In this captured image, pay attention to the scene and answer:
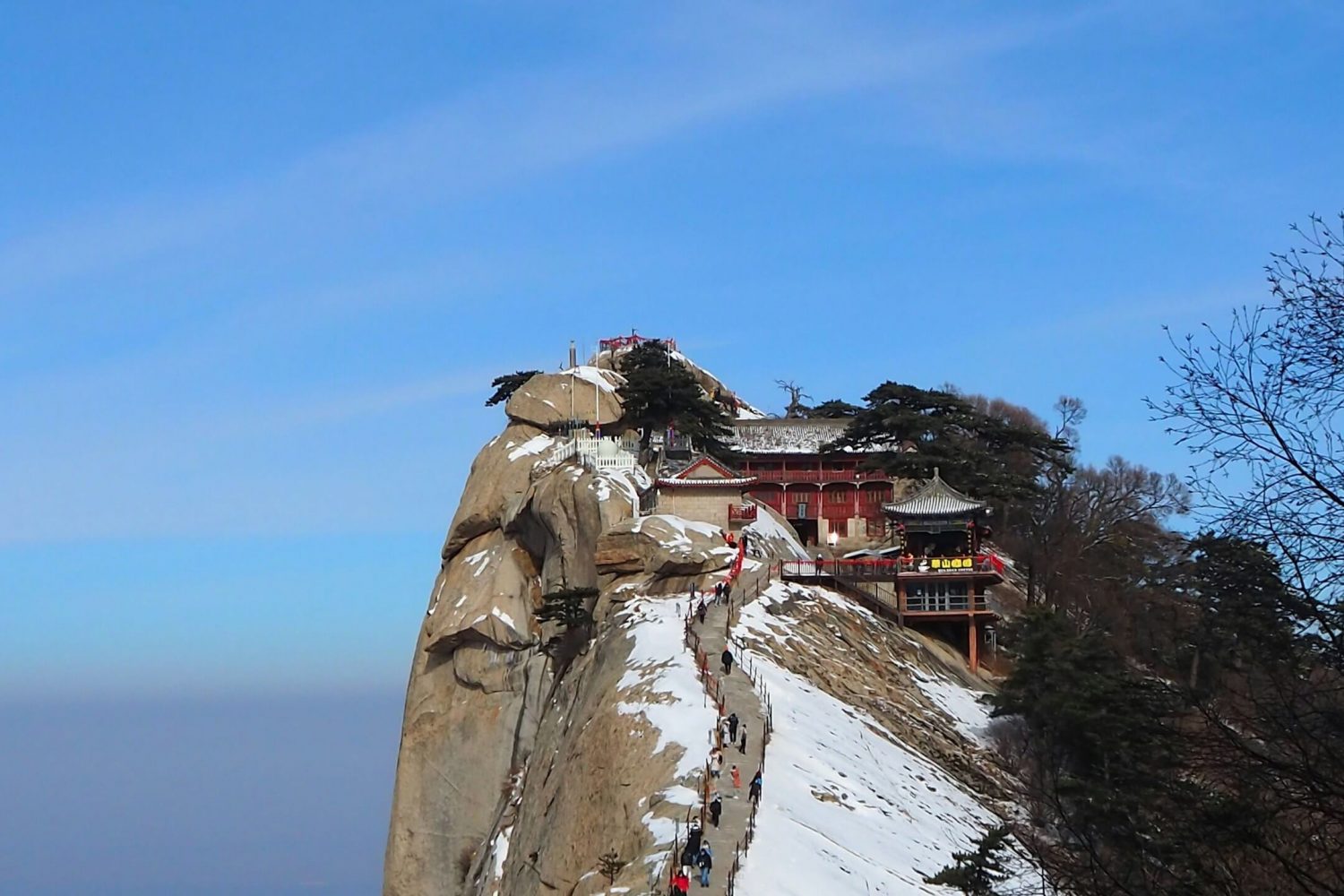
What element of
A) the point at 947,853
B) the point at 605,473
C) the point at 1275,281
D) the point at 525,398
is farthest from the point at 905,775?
the point at 525,398

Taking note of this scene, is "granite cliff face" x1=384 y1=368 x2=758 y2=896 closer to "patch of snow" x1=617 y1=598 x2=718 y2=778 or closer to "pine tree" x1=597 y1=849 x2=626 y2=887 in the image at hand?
"patch of snow" x1=617 y1=598 x2=718 y2=778

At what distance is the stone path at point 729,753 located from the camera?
2566cm

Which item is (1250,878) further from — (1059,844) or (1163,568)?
(1163,568)

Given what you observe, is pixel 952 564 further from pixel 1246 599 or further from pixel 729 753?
pixel 1246 599

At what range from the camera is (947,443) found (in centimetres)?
7562

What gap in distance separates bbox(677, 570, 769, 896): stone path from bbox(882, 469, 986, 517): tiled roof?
14238mm

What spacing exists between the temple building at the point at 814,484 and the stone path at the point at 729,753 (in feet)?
97.0

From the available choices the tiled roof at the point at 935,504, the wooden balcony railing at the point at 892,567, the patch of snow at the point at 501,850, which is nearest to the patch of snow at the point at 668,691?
the patch of snow at the point at 501,850

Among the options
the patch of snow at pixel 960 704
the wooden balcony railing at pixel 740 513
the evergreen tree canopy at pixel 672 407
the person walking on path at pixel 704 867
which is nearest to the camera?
the person walking on path at pixel 704 867

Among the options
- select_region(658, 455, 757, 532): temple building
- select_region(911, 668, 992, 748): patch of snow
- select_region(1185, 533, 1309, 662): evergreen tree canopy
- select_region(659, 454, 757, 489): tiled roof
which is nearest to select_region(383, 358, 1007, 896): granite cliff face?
select_region(911, 668, 992, 748): patch of snow

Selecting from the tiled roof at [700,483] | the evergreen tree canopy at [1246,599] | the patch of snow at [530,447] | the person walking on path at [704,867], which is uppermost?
the patch of snow at [530,447]

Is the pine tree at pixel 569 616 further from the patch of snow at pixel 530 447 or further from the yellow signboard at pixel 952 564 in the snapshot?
the patch of snow at pixel 530 447

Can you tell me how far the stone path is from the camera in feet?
84.2

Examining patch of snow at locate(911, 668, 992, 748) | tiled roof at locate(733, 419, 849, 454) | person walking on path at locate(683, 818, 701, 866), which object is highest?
tiled roof at locate(733, 419, 849, 454)
